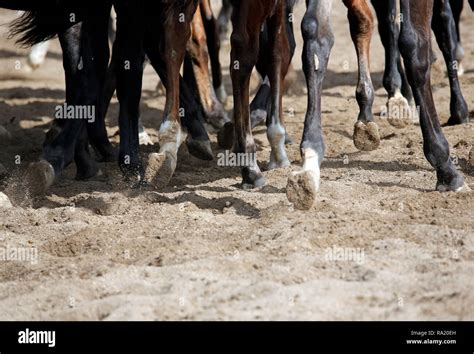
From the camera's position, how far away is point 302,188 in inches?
235

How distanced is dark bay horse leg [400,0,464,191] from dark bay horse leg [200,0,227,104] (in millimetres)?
4264

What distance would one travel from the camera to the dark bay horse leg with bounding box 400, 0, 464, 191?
21.4 ft

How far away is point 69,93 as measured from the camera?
7.59m

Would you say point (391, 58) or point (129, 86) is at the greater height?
point (391, 58)

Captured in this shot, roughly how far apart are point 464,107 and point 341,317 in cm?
512

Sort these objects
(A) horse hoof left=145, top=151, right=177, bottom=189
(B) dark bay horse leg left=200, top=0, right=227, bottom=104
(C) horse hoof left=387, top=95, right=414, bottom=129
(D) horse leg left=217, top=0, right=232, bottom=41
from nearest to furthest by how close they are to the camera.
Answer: (A) horse hoof left=145, top=151, right=177, bottom=189, (C) horse hoof left=387, top=95, right=414, bottom=129, (B) dark bay horse leg left=200, top=0, right=227, bottom=104, (D) horse leg left=217, top=0, right=232, bottom=41

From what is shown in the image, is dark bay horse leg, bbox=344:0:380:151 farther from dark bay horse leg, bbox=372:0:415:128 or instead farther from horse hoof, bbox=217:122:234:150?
horse hoof, bbox=217:122:234:150

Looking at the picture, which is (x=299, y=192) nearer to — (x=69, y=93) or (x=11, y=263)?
(x=11, y=263)

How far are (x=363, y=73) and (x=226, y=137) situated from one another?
134cm

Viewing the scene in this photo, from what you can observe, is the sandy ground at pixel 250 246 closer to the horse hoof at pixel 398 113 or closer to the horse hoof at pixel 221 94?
the horse hoof at pixel 398 113

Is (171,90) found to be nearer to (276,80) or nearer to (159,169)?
(159,169)

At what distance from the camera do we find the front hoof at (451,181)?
6629 mm

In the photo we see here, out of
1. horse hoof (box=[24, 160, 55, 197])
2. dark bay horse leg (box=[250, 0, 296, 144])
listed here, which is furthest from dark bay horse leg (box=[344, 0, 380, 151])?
horse hoof (box=[24, 160, 55, 197])

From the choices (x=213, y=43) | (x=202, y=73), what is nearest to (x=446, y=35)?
(x=202, y=73)
